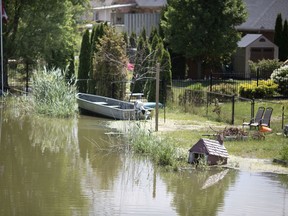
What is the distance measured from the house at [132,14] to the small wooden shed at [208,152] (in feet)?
118

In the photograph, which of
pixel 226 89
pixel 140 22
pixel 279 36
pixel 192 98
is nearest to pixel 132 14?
pixel 140 22

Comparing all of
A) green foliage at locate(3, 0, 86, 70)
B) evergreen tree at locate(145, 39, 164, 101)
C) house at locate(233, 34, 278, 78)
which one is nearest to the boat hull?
evergreen tree at locate(145, 39, 164, 101)

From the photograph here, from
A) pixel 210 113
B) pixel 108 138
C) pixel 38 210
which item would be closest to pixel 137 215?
pixel 38 210

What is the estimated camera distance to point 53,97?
31.6 meters

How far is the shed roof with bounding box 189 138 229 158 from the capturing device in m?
20.4

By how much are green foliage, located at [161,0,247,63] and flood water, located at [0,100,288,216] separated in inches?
813

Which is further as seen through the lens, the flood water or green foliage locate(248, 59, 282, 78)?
green foliage locate(248, 59, 282, 78)

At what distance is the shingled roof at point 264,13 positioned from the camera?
5225 cm

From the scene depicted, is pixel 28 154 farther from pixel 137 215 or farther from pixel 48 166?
pixel 137 215

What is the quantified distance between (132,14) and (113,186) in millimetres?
44907

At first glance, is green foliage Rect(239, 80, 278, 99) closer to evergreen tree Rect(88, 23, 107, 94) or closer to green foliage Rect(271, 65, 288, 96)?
green foliage Rect(271, 65, 288, 96)

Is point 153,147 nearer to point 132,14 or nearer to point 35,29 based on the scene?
point 35,29

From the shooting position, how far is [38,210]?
16.2 meters

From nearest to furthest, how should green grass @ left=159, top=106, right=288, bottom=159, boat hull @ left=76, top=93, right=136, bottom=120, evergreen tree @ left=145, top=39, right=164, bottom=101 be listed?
green grass @ left=159, top=106, right=288, bottom=159 → boat hull @ left=76, top=93, right=136, bottom=120 → evergreen tree @ left=145, top=39, right=164, bottom=101
